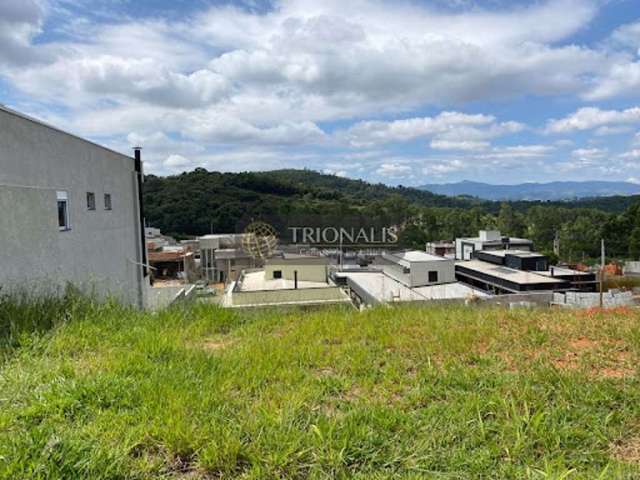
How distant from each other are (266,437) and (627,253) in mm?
58532

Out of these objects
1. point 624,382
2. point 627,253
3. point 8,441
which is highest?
point 8,441

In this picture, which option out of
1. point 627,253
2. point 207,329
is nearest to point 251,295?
point 207,329

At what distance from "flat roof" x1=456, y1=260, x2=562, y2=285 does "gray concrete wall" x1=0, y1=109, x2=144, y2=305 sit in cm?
1875

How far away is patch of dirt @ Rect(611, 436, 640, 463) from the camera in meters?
1.82

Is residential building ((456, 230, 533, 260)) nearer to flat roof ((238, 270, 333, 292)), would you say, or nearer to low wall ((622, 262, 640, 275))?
low wall ((622, 262, 640, 275))

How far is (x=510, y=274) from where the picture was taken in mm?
24156

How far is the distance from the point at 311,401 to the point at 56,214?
5.42 m

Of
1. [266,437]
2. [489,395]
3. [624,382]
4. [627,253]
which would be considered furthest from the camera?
[627,253]

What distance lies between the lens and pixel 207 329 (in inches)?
149

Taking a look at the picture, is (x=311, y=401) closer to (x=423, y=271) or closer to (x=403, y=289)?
(x=403, y=289)

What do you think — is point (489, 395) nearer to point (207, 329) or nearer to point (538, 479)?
point (538, 479)

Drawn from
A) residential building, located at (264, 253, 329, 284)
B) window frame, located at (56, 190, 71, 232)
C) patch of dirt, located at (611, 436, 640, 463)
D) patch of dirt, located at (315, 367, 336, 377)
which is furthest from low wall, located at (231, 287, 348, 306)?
patch of dirt, located at (611, 436, 640, 463)

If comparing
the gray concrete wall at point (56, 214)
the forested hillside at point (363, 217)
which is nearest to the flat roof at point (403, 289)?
the gray concrete wall at point (56, 214)

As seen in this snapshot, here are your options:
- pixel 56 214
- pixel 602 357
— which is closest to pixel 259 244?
pixel 56 214
